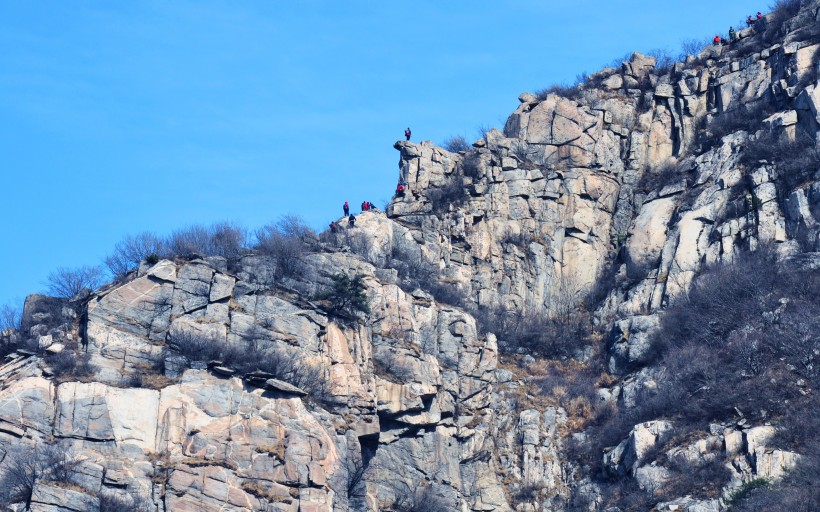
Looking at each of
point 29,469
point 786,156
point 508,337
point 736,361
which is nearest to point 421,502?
point 508,337

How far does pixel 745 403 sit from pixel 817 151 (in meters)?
→ 17.3

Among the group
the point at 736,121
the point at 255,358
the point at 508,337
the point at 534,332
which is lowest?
the point at 255,358

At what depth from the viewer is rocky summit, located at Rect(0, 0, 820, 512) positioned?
60.9 m

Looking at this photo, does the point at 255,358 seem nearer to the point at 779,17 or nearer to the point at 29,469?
the point at 29,469

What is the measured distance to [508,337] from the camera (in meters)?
78.9

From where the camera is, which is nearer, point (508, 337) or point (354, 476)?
point (354, 476)

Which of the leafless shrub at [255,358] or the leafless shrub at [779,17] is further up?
the leafless shrub at [779,17]

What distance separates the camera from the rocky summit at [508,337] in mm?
60938

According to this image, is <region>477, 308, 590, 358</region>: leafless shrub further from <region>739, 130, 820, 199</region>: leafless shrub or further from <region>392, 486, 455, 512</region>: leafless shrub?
<region>392, 486, 455, 512</region>: leafless shrub

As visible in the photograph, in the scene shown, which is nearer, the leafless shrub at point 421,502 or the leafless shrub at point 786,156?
the leafless shrub at point 421,502

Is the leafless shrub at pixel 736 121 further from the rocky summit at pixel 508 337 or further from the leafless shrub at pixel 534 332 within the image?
the leafless shrub at pixel 534 332

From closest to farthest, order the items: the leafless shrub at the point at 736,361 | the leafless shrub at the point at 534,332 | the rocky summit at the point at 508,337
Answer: the rocky summit at the point at 508,337
the leafless shrub at the point at 736,361
the leafless shrub at the point at 534,332

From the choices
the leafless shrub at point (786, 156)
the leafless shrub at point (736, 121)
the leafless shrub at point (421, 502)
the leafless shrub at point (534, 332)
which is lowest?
the leafless shrub at point (421, 502)

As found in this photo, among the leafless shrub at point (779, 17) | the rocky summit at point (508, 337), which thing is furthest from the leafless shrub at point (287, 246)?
the leafless shrub at point (779, 17)
